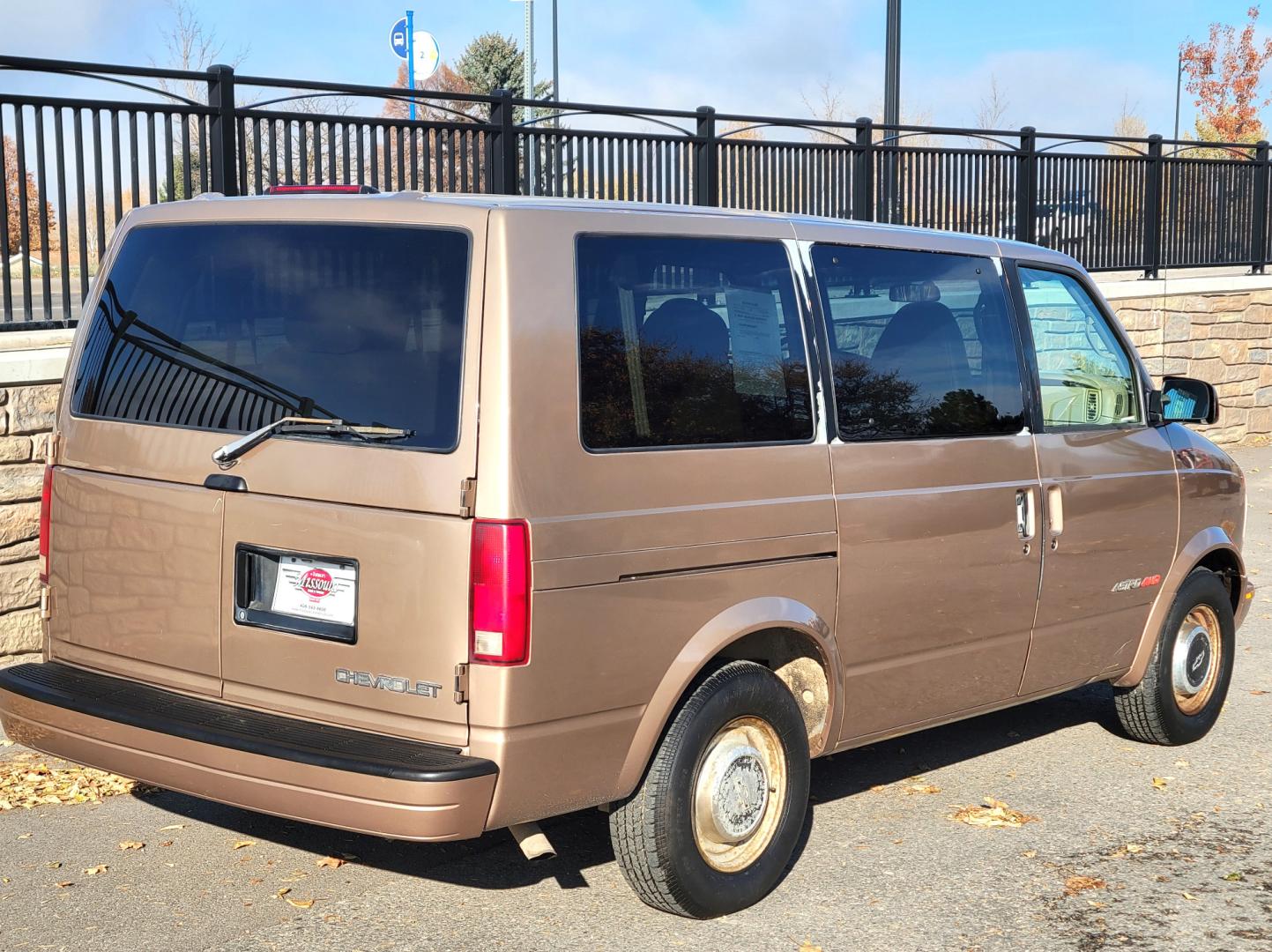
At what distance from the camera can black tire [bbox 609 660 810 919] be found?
13.9ft

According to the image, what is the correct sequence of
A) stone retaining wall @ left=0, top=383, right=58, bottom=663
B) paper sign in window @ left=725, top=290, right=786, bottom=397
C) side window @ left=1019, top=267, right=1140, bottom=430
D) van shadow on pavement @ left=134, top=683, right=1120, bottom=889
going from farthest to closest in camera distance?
stone retaining wall @ left=0, top=383, right=58, bottom=663
side window @ left=1019, top=267, right=1140, bottom=430
van shadow on pavement @ left=134, top=683, right=1120, bottom=889
paper sign in window @ left=725, top=290, right=786, bottom=397

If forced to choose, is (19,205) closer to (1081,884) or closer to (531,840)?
(531,840)

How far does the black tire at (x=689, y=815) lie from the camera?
4.25 metres

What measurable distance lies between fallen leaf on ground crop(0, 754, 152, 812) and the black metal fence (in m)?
2.92

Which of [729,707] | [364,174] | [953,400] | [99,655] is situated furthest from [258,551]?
[364,174]

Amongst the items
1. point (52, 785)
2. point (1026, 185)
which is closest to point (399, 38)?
point (1026, 185)

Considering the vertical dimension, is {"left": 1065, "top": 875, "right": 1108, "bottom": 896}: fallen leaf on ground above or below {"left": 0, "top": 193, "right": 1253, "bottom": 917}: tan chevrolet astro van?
below

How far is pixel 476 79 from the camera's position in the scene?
195 feet

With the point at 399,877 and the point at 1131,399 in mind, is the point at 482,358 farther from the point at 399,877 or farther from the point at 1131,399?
the point at 1131,399

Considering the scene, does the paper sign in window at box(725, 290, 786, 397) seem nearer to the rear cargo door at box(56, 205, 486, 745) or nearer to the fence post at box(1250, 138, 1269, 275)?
the rear cargo door at box(56, 205, 486, 745)

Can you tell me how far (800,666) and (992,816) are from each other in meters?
1.17

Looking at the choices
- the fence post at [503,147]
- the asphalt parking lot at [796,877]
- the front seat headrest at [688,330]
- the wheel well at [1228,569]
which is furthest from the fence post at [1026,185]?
the front seat headrest at [688,330]

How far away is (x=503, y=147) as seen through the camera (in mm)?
10453

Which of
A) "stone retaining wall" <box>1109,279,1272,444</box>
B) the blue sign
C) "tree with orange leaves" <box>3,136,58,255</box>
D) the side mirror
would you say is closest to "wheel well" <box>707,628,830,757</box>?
the side mirror
